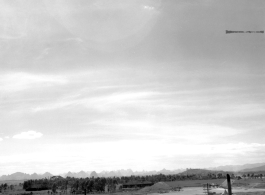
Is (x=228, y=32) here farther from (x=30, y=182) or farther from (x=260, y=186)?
(x=30, y=182)

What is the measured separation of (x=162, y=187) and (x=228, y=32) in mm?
99020

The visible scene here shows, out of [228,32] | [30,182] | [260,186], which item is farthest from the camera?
[30,182]

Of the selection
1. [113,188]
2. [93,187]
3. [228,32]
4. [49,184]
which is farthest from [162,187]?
[228,32]

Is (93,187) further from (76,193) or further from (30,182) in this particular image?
(30,182)

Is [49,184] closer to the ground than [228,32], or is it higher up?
closer to the ground

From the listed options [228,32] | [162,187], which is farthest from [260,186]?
[228,32]

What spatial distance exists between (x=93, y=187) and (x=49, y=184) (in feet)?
147

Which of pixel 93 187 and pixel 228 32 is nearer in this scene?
pixel 228 32

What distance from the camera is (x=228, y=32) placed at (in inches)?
1897

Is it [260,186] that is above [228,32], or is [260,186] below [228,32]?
below

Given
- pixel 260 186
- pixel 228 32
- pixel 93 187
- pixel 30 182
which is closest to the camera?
pixel 228 32

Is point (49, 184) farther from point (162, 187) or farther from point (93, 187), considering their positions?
point (162, 187)

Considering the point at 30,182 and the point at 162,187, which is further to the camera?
the point at 30,182

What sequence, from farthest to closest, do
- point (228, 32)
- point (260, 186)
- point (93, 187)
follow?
1. point (93, 187)
2. point (260, 186)
3. point (228, 32)
